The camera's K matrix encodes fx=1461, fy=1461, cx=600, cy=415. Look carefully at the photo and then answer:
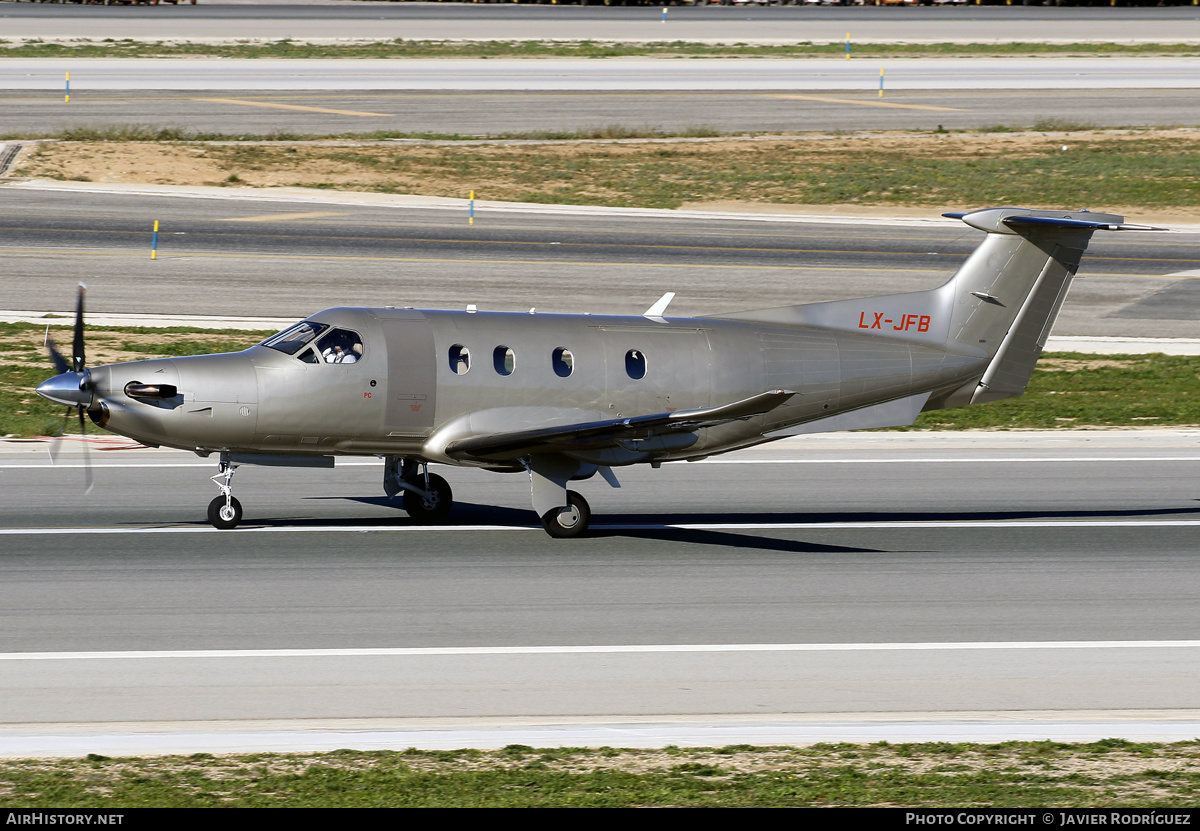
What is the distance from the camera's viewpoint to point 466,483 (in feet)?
73.8

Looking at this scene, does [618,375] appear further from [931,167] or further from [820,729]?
[931,167]

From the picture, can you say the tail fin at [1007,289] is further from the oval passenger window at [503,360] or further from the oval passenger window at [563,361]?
the oval passenger window at [503,360]

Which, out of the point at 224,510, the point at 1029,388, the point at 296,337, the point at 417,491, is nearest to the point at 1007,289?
the point at 417,491

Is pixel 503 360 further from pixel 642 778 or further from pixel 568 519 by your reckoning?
pixel 642 778

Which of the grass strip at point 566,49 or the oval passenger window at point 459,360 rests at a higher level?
the grass strip at point 566,49

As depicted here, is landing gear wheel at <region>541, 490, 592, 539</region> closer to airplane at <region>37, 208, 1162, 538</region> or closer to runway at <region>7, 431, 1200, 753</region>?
airplane at <region>37, 208, 1162, 538</region>

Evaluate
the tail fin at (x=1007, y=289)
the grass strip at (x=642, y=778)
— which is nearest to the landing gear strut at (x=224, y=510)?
the grass strip at (x=642, y=778)

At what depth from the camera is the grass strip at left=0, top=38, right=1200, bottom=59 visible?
7069 cm

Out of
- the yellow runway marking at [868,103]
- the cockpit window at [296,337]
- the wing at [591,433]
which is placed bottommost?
the wing at [591,433]

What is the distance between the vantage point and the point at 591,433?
701 inches

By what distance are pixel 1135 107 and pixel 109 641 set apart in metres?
57.0

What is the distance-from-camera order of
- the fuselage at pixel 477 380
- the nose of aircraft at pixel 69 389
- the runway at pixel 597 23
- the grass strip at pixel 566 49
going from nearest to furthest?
the nose of aircraft at pixel 69 389, the fuselage at pixel 477 380, the grass strip at pixel 566 49, the runway at pixel 597 23

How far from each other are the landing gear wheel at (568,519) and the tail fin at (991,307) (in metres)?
3.65

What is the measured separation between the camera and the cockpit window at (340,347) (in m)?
18.1
